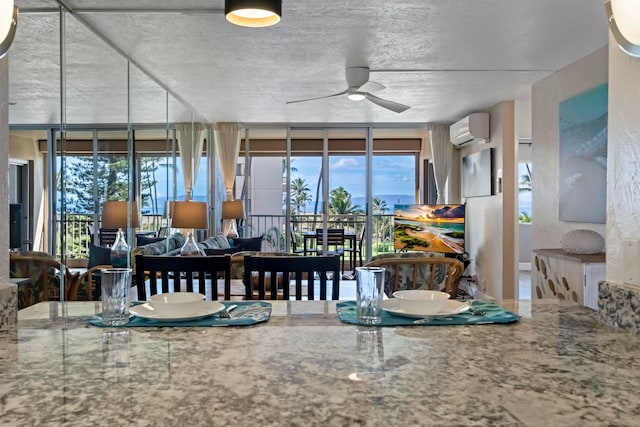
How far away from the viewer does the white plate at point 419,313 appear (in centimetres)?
129

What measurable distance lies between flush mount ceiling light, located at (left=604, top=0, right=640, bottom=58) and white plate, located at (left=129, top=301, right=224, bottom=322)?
3.69 ft

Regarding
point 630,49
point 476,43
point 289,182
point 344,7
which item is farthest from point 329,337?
point 289,182

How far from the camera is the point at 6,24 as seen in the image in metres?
1.15

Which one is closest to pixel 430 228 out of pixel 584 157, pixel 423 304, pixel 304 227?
pixel 304 227

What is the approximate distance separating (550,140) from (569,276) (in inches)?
76.8

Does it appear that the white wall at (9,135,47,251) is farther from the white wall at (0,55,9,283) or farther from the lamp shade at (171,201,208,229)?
the lamp shade at (171,201,208,229)

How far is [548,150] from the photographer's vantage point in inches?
180

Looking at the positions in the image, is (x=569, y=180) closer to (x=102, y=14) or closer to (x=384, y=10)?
(x=384, y=10)

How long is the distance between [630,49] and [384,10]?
2188 millimetres

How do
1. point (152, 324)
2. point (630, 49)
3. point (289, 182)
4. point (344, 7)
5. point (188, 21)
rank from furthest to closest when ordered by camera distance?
point (289, 182)
point (188, 21)
point (344, 7)
point (152, 324)
point (630, 49)

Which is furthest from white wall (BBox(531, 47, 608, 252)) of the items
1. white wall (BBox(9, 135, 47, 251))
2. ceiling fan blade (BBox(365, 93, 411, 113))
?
white wall (BBox(9, 135, 47, 251))

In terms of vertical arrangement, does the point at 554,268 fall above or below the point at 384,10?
below

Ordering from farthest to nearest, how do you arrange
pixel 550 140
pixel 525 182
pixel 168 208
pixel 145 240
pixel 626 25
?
pixel 525 182 → pixel 168 208 → pixel 145 240 → pixel 550 140 → pixel 626 25

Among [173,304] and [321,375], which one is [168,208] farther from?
[321,375]
